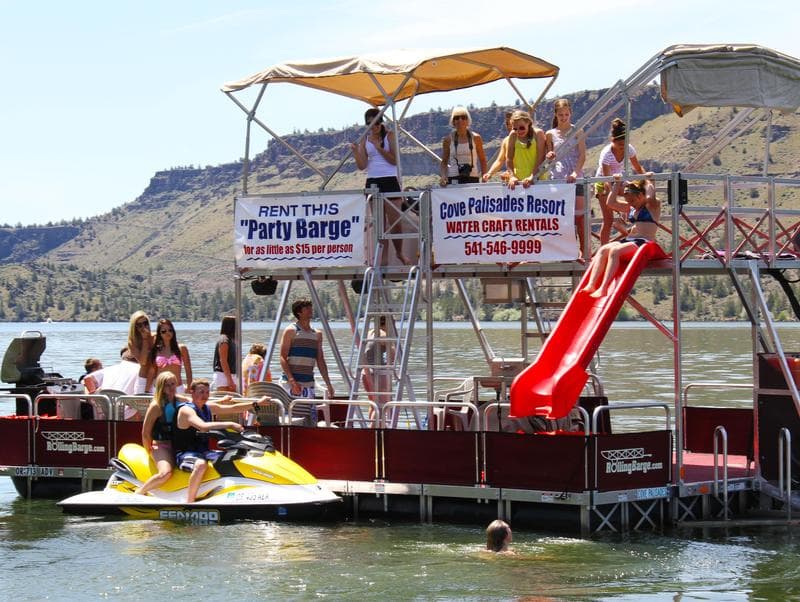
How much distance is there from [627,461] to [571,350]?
138 cm

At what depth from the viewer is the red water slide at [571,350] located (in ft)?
52.1

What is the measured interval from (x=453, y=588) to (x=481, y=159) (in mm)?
6962

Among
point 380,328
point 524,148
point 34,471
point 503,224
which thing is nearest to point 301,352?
point 380,328

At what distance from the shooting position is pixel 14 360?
20656 millimetres

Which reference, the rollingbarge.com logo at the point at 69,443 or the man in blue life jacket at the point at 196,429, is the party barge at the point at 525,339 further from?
the man in blue life jacket at the point at 196,429

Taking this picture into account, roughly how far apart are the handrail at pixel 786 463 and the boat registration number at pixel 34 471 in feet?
30.5

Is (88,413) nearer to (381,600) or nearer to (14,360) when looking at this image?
(14,360)

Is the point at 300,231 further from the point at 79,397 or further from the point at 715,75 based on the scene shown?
the point at 715,75

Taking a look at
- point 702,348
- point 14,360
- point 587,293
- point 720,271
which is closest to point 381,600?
point 587,293

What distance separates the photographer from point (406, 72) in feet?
59.3

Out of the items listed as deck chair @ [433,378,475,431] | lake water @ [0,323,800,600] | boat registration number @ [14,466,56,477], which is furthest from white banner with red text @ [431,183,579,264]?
boat registration number @ [14,466,56,477]

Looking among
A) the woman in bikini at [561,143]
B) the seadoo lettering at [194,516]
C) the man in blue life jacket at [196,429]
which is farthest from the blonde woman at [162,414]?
the woman in bikini at [561,143]

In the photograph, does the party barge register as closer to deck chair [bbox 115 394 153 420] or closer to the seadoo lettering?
deck chair [bbox 115 394 153 420]

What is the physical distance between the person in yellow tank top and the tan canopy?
1.35m
